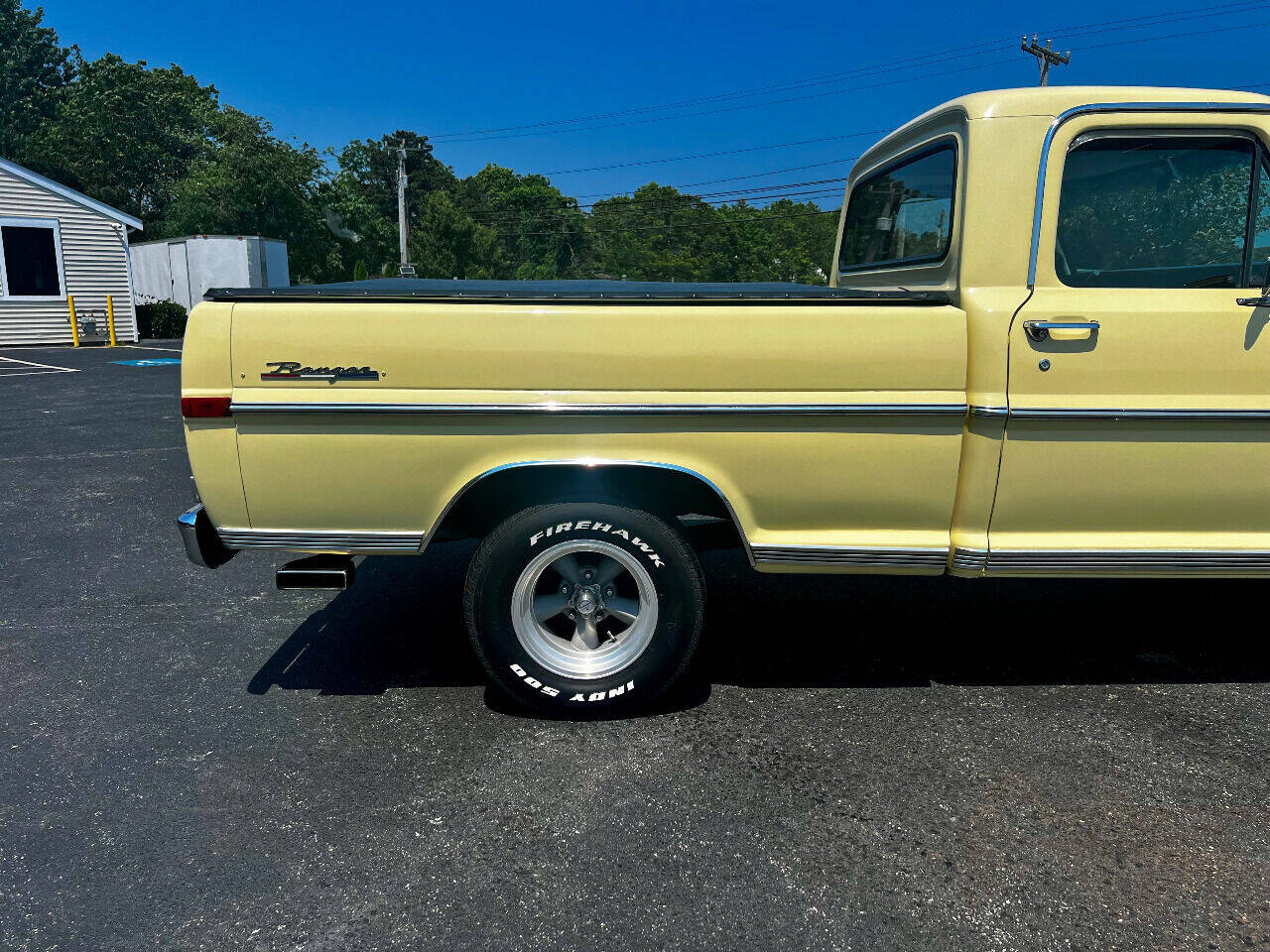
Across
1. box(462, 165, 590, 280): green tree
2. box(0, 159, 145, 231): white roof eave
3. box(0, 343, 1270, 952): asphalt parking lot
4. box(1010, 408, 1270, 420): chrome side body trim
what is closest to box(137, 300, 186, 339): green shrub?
box(0, 159, 145, 231): white roof eave

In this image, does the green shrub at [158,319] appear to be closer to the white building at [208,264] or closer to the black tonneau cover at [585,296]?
the white building at [208,264]

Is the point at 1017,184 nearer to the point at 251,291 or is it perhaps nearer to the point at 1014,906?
the point at 1014,906

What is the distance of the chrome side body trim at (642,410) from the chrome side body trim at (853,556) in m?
0.51

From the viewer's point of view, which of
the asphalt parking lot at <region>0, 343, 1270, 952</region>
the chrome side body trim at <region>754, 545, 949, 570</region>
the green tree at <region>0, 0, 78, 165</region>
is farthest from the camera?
the green tree at <region>0, 0, 78, 165</region>

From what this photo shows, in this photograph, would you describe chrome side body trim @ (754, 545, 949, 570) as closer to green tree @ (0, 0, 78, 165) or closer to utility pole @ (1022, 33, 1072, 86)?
utility pole @ (1022, 33, 1072, 86)

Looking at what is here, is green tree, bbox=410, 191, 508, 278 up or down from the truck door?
up

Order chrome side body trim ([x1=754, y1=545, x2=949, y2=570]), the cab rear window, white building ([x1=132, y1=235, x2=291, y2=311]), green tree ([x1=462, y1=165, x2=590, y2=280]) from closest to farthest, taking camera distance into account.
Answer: chrome side body trim ([x1=754, y1=545, x2=949, y2=570]) < the cab rear window < white building ([x1=132, y1=235, x2=291, y2=311]) < green tree ([x1=462, y1=165, x2=590, y2=280])

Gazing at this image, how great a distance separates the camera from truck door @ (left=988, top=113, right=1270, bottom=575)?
3.15m

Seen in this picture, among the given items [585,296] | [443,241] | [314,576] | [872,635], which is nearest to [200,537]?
[314,576]

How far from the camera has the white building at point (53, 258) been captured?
68.1ft

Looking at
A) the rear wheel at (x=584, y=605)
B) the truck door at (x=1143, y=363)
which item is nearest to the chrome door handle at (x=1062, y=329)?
the truck door at (x=1143, y=363)

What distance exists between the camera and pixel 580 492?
132 inches

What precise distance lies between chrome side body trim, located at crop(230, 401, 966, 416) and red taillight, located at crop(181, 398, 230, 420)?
0.18m

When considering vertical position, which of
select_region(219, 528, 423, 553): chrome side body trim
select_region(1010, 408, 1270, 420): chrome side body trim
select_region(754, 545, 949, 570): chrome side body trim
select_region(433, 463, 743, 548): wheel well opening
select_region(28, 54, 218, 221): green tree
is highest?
select_region(28, 54, 218, 221): green tree
